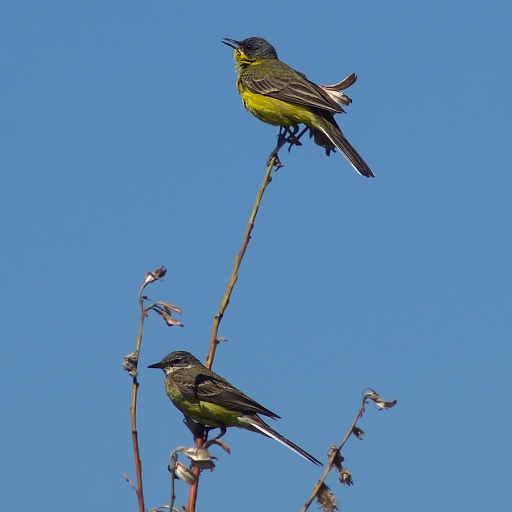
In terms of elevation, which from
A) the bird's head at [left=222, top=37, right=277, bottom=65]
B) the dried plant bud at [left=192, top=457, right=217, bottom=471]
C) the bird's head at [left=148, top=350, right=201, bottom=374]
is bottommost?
the dried plant bud at [left=192, top=457, right=217, bottom=471]

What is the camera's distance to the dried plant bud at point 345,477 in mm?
4254

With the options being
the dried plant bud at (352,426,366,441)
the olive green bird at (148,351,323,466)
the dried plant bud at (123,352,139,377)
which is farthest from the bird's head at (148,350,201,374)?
the dried plant bud at (123,352,139,377)

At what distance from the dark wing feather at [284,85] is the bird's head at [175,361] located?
3.29 m

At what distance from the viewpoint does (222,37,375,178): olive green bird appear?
10.0 meters

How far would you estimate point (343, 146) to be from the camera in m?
9.82

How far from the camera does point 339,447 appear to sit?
4.30 meters

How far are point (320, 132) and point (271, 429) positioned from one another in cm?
428

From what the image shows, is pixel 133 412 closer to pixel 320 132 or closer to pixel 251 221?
pixel 251 221

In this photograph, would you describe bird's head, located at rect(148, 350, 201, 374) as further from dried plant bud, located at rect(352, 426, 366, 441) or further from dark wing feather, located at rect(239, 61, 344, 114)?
dried plant bud, located at rect(352, 426, 366, 441)

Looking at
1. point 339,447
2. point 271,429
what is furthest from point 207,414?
point 339,447

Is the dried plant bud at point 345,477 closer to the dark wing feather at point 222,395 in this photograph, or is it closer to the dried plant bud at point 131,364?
the dried plant bud at point 131,364

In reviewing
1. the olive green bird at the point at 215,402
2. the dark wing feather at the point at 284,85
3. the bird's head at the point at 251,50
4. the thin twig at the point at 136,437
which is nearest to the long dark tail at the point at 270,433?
the olive green bird at the point at 215,402

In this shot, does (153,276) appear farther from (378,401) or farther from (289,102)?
(289,102)

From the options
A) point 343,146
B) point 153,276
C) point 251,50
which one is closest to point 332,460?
point 153,276
